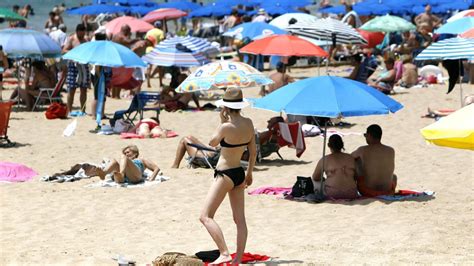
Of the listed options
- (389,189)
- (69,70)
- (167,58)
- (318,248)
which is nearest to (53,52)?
(69,70)

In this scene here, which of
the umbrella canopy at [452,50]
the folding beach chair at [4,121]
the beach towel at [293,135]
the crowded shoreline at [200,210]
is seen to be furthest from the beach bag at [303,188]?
the folding beach chair at [4,121]

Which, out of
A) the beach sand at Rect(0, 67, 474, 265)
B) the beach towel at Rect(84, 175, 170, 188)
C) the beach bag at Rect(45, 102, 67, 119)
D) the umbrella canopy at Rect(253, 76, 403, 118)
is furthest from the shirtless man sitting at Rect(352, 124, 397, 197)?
the beach bag at Rect(45, 102, 67, 119)

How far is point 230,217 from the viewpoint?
867cm

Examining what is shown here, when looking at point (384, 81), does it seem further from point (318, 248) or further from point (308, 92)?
point (318, 248)

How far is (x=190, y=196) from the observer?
9688 mm

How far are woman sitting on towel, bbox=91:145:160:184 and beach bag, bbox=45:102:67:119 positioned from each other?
550cm

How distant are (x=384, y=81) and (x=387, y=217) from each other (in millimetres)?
9728

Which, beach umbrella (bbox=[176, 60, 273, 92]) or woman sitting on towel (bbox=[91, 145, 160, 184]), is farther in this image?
beach umbrella (bbox=[176, 60, 273, 92])

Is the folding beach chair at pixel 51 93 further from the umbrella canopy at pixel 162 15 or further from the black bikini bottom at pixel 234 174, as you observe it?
the umbrella canopy at pixel 162 15

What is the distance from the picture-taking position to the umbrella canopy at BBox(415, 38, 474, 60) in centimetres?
1273

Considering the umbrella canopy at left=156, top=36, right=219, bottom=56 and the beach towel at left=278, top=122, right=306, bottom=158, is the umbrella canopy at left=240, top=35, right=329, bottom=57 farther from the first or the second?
the beach towel at left=278, top=122, right=306, bottom=158

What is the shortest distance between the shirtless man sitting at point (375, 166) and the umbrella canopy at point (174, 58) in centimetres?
742

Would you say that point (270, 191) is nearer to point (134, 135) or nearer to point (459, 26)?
point (134, 135)

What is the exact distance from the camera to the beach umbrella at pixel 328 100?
29.4 ft
